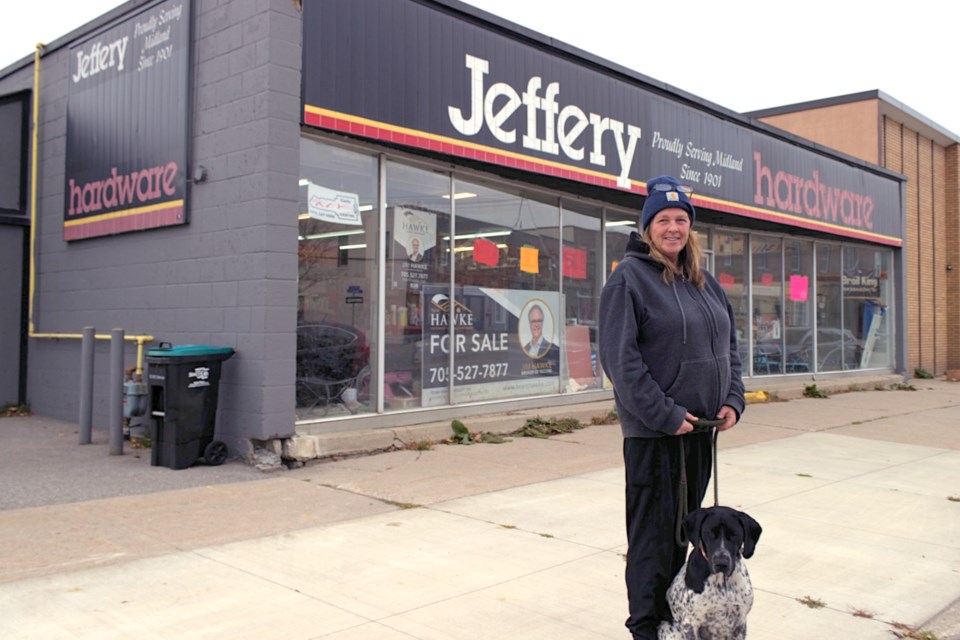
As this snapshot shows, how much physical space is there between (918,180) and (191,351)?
73.2 feet

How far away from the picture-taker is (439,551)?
5.06 m

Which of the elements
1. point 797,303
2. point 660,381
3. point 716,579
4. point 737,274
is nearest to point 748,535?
point 716,579

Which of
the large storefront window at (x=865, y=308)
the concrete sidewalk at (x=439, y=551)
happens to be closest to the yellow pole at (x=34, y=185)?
the concrete sidewalk at (x=439, y=551)

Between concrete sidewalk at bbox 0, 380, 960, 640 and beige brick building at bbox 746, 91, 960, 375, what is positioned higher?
beige brick building at bbox 746, 91, 960, 375

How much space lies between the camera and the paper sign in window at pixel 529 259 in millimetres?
10930

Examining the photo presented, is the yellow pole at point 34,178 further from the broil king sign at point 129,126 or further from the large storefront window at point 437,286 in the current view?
the large storefront window at point 437,286

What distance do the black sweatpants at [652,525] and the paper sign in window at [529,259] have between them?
7.71 meters

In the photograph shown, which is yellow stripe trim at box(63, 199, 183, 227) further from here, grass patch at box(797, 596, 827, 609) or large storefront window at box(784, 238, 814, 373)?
large storefront window at box(784, 238, 814, 373)

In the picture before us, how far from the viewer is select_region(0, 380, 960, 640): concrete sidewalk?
3.94m

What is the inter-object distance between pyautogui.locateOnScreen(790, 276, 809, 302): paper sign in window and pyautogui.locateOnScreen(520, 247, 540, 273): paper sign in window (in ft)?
27.4

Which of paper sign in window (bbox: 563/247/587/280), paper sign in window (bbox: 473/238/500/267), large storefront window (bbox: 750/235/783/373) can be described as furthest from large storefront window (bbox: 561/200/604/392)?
large storefront window (bbox: 750/235/783/373)

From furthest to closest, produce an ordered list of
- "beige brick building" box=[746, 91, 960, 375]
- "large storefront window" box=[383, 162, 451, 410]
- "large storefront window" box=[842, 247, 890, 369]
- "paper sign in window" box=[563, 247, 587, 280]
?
"beige brick building" box=[746, 91, 960, 375], "large storefront window" box=[842, 247, 890, 369], "paper sign in window" box=[563, 247, 587, 280], "large storefront window" box=[383, 162, 451, 410]

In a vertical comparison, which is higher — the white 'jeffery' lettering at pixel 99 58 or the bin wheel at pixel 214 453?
the white 'jeffery' lettering at pixel 99 58

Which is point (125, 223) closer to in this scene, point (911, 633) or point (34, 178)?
point (34, 178)
